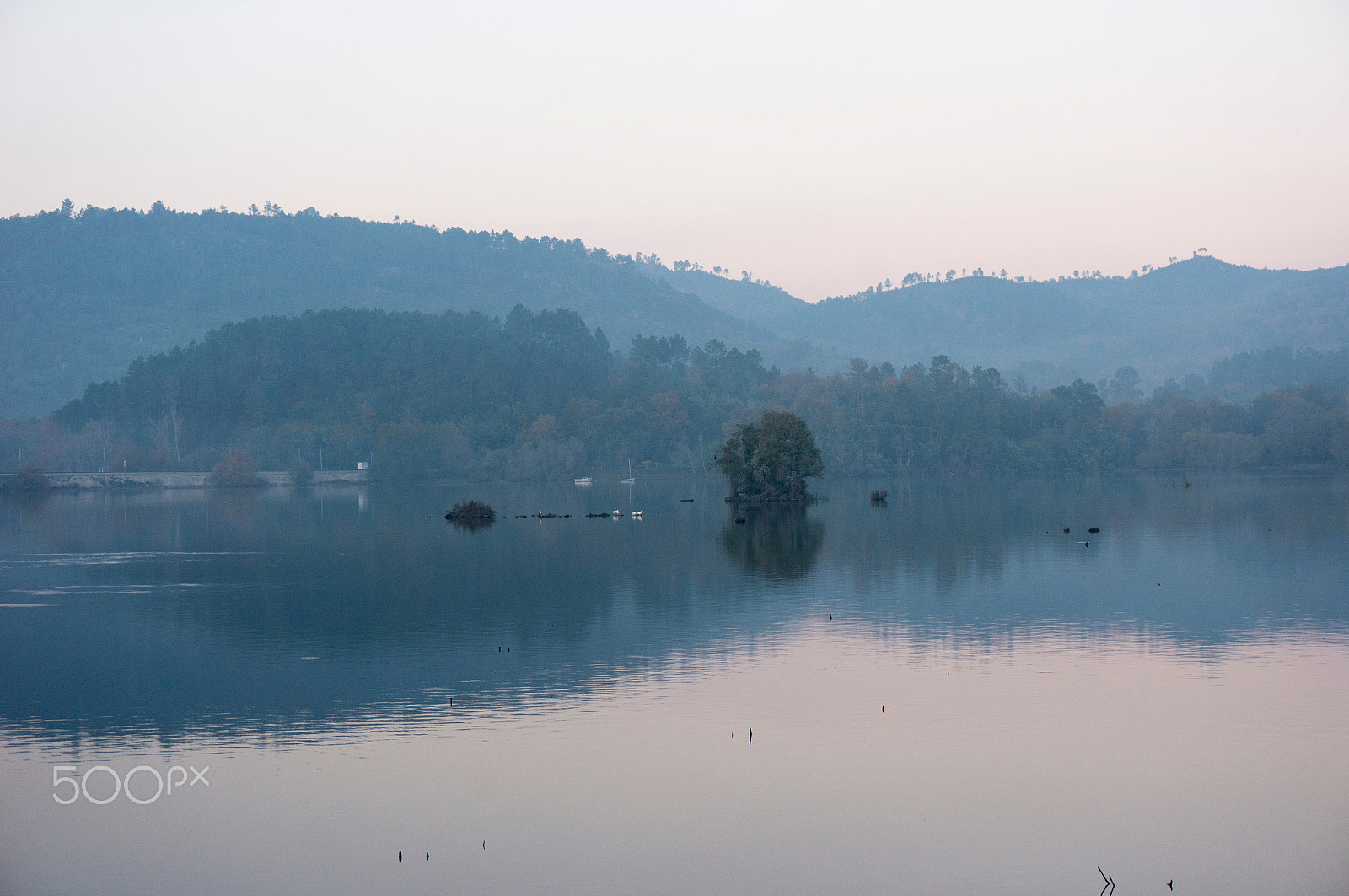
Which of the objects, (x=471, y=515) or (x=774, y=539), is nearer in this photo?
(x=774, y=539)

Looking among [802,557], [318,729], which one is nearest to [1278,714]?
[318,729]

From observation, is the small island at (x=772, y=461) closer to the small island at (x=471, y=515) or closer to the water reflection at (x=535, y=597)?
the water reflection at (x=535, y=597)

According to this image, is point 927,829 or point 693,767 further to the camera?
point 693,767

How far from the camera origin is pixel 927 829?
21.8 m

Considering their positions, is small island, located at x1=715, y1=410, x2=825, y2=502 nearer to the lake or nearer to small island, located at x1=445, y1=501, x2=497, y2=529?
small island, located at x1=445, y1=501, x2=497, y2=529

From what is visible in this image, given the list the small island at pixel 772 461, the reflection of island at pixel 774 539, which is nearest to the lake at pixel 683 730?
the reflection of island at pixel 774 539

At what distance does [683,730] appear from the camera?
28156 mm

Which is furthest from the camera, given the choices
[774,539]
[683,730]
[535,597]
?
[774,539]

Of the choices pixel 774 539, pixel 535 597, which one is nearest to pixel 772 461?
pixel 774 539

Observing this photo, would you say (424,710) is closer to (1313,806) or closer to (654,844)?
(654,844)

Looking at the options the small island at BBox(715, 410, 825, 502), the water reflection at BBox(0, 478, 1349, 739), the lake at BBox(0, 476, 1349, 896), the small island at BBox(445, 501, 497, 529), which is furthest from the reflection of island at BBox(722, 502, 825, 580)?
the small island at BBox(445, 501, 497, 529)

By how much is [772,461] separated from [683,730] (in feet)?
298

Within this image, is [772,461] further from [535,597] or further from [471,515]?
[535,597]

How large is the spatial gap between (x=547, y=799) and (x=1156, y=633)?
24965 mm
